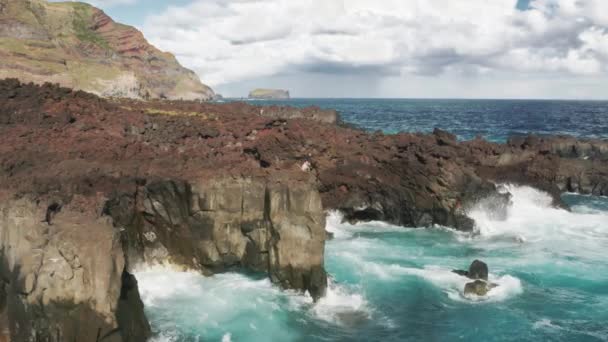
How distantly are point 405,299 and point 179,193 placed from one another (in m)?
13.7

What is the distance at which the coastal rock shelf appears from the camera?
17.3 meters

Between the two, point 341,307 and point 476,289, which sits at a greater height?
point 476,289

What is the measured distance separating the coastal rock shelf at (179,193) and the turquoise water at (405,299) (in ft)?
5.88

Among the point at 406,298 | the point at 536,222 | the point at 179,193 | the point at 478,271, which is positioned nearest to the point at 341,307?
the point at 406,298

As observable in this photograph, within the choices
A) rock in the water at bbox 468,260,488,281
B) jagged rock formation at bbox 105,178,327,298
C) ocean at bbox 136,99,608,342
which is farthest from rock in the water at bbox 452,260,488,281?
jagged rock formation at bbox 105,178,327,298

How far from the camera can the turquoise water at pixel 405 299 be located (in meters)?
22.5

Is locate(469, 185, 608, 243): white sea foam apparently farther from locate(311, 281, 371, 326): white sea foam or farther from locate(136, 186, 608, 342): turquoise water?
Answer: locate(311, 281, 371, 326): white sea foam

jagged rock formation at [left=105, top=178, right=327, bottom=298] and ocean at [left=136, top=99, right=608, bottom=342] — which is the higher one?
jagged rock formation at [left=105, top=178, right=327, bottom=298]

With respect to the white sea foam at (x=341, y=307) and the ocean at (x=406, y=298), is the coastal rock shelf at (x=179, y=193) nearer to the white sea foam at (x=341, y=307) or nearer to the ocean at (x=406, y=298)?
the white sea foam at (x=341, y=307)

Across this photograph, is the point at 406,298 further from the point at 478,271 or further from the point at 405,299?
the point at 478,271

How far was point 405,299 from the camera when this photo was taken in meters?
26.5

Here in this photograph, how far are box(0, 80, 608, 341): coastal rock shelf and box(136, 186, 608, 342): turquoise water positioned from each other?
5.88 feet

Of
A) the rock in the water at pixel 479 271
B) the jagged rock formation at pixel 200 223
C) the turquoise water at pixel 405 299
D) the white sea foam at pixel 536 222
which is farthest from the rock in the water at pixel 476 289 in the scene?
the white sea foam at pixel 536 222

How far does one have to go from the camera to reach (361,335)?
22141 millimetres
